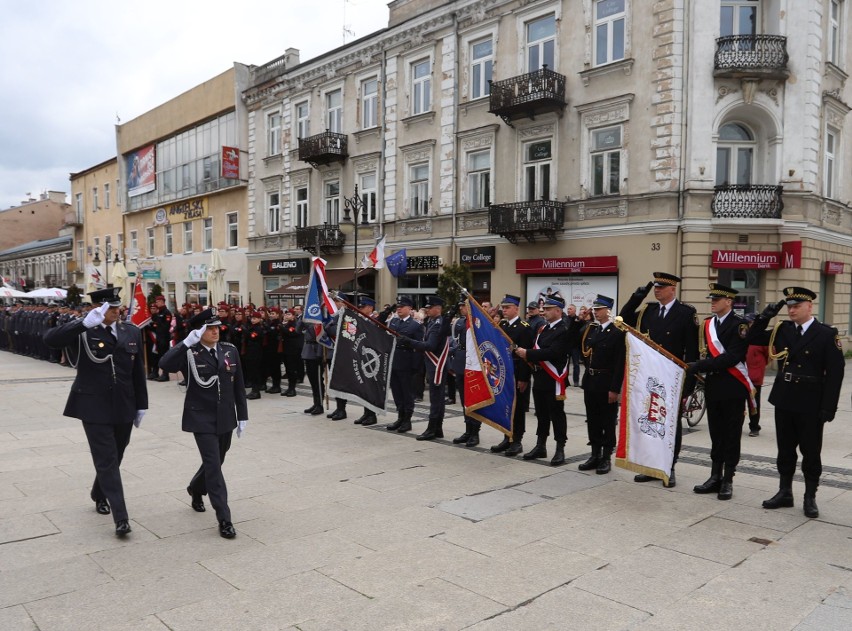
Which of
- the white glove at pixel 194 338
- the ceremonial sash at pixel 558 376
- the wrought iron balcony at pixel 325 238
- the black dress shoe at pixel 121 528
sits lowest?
the black dress shoe at pixel 121 528

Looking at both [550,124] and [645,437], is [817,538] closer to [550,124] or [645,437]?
[645,437]

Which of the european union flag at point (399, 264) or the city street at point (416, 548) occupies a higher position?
the european union flag at point (399, 264)

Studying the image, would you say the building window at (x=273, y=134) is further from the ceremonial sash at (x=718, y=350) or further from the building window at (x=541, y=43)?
the ceremonial sash at (x=718, y=350)

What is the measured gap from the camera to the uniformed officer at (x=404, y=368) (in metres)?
10.4

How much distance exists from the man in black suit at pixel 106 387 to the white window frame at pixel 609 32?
17401 millimetres

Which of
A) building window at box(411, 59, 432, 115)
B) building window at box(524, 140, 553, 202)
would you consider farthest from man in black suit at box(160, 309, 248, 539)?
building window at box(411, 59, 432, 115)

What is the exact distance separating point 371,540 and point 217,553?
3.94 feet

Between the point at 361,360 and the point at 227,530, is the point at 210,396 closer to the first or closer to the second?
the point at 227,530

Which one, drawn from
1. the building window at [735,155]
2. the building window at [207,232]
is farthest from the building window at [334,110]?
the building window at [735,155]

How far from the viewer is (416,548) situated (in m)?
5.38

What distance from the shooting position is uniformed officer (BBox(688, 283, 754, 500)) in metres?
6.79

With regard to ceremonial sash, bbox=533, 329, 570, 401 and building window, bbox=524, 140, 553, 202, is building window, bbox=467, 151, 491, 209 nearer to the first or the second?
building window, bbox=524, 140, 553, 202

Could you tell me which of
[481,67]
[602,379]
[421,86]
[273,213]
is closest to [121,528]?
[602,379]

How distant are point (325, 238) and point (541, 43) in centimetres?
1134
